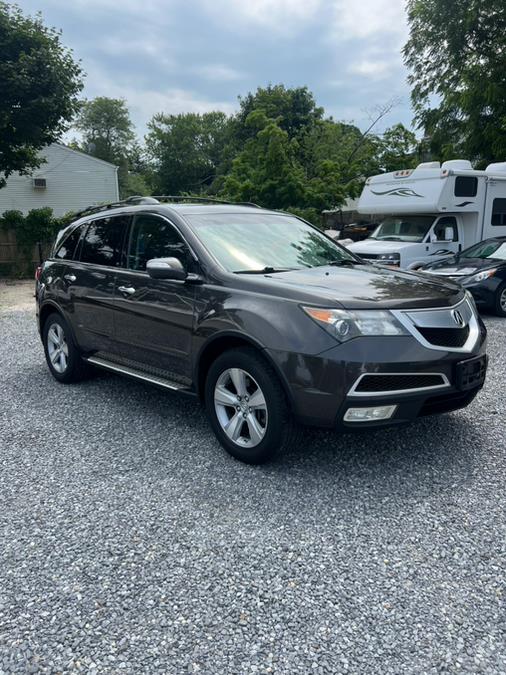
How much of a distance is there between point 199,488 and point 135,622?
1143 millimetres

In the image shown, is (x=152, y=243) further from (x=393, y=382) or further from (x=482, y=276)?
(x=482, y=276)

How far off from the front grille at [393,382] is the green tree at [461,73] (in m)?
16.2

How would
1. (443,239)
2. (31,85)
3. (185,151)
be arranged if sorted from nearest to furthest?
(443,239) < (31,85) < (185,151)

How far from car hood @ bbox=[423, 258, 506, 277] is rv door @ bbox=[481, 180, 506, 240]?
2.08m

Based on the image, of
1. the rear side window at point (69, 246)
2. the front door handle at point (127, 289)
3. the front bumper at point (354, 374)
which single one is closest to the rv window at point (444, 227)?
the rear side window at point (69, 246)

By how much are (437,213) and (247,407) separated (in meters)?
8.87

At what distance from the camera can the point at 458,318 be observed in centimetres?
355

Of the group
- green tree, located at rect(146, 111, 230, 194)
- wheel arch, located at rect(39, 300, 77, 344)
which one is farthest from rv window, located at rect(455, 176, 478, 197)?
green tree, located at rect(146, 111, 230, 194)

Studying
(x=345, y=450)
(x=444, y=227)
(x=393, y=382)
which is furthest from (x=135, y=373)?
(x=444, y=227)

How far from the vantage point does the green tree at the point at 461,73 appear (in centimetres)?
1752

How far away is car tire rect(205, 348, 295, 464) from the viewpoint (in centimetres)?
336

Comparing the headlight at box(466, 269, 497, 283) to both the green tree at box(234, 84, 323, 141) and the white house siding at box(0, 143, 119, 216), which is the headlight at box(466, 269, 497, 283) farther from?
the green tree at box(234, 84, 323, 141)

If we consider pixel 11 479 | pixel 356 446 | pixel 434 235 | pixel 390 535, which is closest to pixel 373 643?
pixel 390 535

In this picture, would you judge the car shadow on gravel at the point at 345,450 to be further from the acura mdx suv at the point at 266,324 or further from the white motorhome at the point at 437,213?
the white motorhome at the point at 437,213
